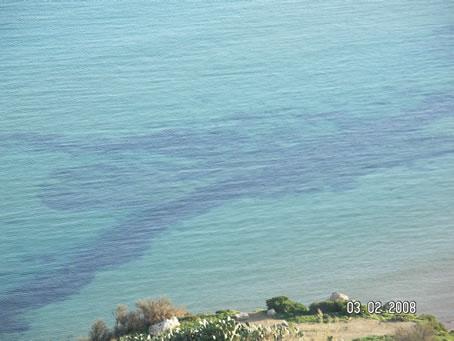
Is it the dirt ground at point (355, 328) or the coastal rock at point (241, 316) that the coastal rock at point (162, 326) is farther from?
the dirt ground at point (355, 328)

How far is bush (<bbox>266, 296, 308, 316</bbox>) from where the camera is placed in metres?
13.9

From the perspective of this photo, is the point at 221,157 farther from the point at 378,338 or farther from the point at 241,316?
the point at 378,338

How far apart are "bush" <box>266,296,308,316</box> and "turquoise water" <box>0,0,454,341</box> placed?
1.64 m

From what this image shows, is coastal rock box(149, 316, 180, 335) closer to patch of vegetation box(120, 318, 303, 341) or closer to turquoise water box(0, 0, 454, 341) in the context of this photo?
patch of vegetation box(120, 318, 303, 341)

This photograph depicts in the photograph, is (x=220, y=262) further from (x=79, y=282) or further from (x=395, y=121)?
(x=395, y=121)

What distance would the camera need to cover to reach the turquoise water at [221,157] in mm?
16672

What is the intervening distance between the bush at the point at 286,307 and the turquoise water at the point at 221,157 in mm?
1641

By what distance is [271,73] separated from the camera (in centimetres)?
3123

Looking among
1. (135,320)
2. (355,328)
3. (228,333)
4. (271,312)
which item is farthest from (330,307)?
(135,320)

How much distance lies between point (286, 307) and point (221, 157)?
10.9 metres

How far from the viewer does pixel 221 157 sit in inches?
943

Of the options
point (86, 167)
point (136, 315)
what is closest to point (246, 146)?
point (86, 167)

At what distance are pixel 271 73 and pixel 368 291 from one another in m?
17.7

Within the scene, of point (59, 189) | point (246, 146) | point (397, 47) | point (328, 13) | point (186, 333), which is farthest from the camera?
point (328, 13)
